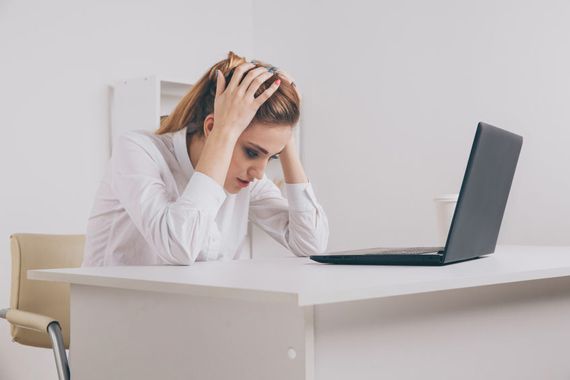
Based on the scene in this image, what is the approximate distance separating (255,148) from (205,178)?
187 mm

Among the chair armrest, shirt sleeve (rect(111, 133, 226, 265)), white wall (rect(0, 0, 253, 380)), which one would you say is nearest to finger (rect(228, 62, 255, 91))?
shirt sleeve (rect(111, 133, 226, 265))

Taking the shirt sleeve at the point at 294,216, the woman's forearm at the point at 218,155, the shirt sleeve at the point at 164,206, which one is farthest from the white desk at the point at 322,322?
the shirt sleeve at the point at 294,216

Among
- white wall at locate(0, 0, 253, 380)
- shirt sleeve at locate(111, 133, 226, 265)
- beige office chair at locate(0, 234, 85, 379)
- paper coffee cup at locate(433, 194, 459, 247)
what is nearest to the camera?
shirt sleeve at locate(111, 133, 226, 265)

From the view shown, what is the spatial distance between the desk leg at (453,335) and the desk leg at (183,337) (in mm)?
36

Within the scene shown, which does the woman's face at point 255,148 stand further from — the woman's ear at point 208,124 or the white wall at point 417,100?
the white wall at point 417,100

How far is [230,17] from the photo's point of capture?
367 cm

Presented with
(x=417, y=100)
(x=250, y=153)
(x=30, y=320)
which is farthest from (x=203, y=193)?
(x=417, y=100)

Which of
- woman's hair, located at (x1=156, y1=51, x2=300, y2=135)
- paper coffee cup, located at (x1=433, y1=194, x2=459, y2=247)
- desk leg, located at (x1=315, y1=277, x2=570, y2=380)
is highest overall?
woman's hair, located at (x1=156, y1=51, x2=300, y2=135)

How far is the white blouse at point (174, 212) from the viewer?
51.5 inches

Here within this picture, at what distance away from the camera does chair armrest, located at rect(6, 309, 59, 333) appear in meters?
1.77

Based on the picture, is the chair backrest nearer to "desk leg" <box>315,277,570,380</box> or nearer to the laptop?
the laptop

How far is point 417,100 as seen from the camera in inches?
116

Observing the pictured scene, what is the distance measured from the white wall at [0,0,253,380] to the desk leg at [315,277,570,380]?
2221mm

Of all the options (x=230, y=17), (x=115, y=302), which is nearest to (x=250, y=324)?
(x=115, y=302)
